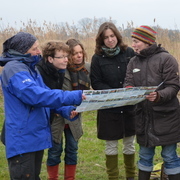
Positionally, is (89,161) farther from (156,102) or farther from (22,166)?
(22,166)

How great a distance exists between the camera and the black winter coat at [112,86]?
399 centimetres

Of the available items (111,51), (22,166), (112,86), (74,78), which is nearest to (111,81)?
(112,86)

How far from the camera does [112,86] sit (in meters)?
4.05

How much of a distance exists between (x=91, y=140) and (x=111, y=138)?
2394mm

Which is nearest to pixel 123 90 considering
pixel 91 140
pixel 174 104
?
pixel 174 104

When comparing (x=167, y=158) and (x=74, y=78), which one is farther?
(x=74, y=78)

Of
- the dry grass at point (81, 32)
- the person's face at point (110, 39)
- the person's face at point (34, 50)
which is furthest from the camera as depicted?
the dry grass at point (81, 32)

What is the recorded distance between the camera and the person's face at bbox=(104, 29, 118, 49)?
403cm

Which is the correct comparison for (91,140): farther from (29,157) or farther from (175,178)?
(29,157)

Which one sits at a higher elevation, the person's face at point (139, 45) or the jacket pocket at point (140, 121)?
the person's face at point (139, 45)

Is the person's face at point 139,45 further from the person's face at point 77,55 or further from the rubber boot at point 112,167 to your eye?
the rubber boot at point 112,167

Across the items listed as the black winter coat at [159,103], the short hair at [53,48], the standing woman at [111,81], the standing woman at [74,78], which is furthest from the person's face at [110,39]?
the short hair at [53,48]

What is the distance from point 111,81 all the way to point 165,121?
0.93 meters

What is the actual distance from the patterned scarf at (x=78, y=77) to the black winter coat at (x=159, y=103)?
0.68 metres
